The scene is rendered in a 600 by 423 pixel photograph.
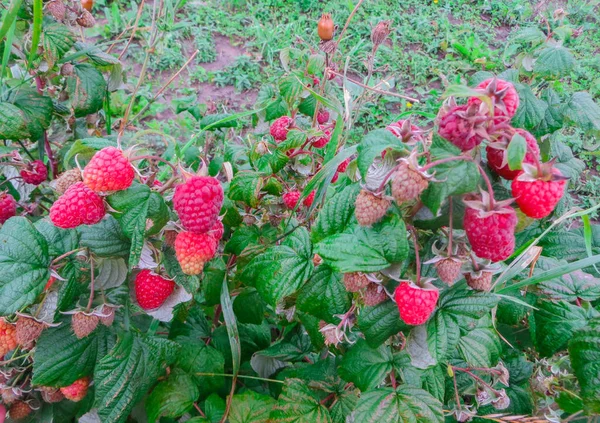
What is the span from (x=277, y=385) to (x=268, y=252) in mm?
651

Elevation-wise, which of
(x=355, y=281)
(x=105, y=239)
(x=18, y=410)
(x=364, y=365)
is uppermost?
(x=355, y=281)

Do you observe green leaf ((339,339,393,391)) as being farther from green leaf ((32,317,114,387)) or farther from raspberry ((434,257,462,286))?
green leaf ((32,317,114,387))

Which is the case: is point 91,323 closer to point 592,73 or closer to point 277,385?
point 277,385

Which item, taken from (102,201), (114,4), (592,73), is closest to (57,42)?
(102,201)

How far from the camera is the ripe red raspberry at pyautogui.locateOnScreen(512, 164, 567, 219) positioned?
846mm

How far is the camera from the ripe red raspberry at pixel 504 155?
844 mm

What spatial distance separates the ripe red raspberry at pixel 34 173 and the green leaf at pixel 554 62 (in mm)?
1692

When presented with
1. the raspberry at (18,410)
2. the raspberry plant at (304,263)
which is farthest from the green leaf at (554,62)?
the raspberry at (18,410)

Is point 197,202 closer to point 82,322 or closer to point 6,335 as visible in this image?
point 82,322

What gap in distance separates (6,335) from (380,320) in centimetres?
85

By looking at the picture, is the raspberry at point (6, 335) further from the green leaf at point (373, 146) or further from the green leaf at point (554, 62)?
the green leaf at point (554, 62)

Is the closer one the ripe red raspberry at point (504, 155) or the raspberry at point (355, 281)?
the ripe red raspberry at point (504, 155)

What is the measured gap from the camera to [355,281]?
99cm

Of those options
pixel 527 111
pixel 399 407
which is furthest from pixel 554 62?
pixel 399 407
